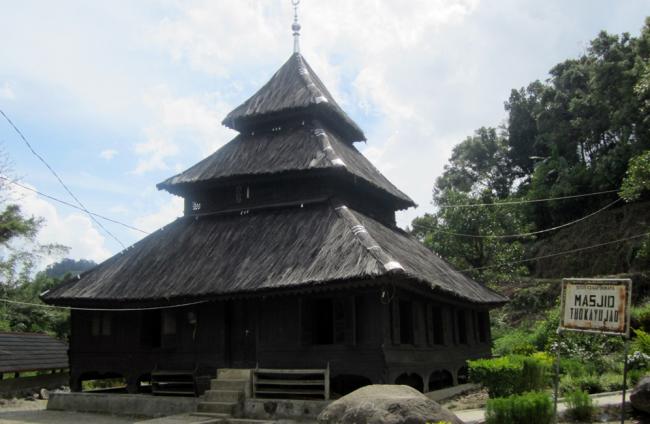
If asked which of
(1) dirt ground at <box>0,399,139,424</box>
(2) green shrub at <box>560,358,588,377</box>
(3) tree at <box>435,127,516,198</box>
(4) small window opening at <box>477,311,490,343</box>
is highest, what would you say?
(3) tree at <box>435,127,516,198</box>

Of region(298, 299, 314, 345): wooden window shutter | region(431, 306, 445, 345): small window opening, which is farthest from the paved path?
region(431, 306, 445, 345): small window opening

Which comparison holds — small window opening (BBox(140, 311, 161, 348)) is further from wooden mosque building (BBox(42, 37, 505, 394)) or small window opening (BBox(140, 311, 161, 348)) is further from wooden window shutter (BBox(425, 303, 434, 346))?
wooden window shutter (BBox(425, 303, 434, 346))

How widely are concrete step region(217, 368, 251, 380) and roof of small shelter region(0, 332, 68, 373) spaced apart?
34.5 ft

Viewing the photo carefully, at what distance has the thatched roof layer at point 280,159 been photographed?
18516mm

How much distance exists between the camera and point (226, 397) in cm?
1515

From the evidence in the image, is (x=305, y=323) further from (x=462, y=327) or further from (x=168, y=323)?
(x=462, y=327)

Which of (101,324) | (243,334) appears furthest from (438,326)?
(101,324)

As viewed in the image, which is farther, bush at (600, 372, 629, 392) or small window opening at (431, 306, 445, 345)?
small window opening at (431, 306, 445, 345)

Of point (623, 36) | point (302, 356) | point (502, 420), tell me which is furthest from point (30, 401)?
point (623, 36)

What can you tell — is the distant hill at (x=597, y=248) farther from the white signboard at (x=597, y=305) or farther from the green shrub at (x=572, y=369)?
the white signboard at (x=597, y=305)

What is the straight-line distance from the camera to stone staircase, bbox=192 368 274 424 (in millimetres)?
14594

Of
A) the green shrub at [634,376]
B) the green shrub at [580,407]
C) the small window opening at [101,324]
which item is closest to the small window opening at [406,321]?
the green shrub at [634,376]

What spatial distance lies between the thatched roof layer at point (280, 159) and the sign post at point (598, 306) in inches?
369

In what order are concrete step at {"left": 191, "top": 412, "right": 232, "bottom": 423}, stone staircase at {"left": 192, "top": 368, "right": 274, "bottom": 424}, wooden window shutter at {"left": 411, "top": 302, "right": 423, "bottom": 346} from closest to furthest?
concrete step at {"left": 191, "top": 412, "right": 232, "bottom": 423} < stone staircase at {"left": 192, "top": 368, "right": 274, "bottom": 424} < wooden window shutter at {"left": 411, "top": 302, "right": 423, "bottom": 346}
